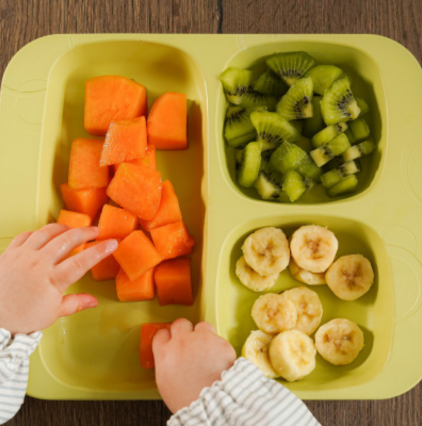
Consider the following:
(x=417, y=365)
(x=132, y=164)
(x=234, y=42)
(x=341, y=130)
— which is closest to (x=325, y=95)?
(x=341, y=130)

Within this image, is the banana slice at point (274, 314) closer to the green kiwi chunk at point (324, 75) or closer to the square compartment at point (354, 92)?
the square compartment at point (354, 92)

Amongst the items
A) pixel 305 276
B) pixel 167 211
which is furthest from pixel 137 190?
pixel 305 276

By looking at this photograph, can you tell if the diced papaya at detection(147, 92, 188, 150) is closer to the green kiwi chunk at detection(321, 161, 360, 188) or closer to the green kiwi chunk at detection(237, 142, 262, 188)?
the green kiwi chunk at detection(237, 142, 262, 188)

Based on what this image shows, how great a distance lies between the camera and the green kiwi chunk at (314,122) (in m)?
1.44

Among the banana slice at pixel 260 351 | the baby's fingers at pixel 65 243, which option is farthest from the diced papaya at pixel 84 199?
the banana slice at pixel 260 351

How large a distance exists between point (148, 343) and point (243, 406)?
0.36 metres

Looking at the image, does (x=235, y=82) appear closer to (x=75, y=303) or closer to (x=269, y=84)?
(x=269, y=84)

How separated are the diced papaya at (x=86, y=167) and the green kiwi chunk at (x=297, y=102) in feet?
1.86

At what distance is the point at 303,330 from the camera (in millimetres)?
1398

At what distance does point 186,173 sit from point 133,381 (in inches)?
25.4

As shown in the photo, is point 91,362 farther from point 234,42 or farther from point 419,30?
point 419,30

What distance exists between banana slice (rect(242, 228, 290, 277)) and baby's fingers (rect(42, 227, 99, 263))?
454mm

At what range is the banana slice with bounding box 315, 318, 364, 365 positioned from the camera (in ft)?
4.47

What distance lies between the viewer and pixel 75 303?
4.21 ft
